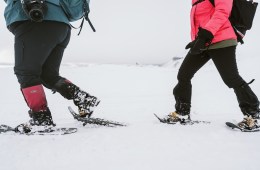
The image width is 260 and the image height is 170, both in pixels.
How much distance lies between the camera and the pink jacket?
3074mm

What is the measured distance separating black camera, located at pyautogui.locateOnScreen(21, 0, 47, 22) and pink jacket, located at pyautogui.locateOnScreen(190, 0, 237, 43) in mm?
1740

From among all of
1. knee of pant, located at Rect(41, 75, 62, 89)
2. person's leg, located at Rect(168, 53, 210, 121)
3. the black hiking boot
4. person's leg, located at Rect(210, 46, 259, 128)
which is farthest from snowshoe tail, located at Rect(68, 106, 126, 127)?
person's leg, located at Rect(210, 46, 259, 128)

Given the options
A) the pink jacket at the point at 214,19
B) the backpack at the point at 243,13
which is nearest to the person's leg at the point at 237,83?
the pink jacket at the point at 214,19

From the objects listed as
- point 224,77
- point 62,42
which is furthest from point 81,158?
point 224,77

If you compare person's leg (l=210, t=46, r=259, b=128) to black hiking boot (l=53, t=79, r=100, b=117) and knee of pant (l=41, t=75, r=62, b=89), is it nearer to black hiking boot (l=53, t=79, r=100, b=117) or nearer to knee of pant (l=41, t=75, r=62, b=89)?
black hiking boot (l=53, t=79, r=100, b=117)

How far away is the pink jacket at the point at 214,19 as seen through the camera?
Result: 307cm

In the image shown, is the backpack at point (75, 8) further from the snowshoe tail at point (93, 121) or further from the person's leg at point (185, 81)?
the person's leg at point (185, 81)

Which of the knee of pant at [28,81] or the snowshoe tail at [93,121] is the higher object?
the knee of pant at [28,81]

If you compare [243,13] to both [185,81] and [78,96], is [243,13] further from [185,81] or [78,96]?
[78,96]

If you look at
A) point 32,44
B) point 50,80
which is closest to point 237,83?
point 50,80

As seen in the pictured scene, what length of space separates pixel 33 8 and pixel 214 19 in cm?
189

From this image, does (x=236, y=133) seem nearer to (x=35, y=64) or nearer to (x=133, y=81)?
(x=35, y=64)

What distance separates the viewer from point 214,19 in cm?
309

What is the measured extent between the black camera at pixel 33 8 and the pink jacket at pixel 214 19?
174cm
